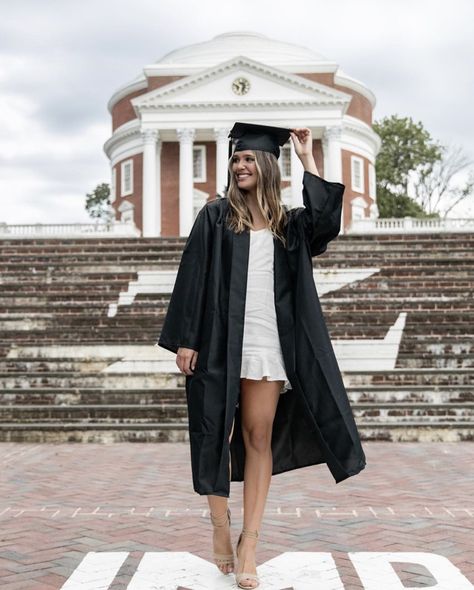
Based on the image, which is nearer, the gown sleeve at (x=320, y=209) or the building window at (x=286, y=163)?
the gown sleeve at (x=320, y=209)

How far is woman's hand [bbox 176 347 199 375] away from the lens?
390 centimetres

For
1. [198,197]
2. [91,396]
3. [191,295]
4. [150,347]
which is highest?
[198,197]

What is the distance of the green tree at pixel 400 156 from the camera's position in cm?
6003

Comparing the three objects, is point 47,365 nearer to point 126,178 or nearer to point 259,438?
point 259,438

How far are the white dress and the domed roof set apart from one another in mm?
46285

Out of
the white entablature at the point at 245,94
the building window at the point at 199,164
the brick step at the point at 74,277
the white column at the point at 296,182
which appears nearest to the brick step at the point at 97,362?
the brick step at the point at 74,277

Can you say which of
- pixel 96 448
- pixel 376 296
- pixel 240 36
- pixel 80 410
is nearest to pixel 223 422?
pixel 96 448

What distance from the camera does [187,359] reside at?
153 inches

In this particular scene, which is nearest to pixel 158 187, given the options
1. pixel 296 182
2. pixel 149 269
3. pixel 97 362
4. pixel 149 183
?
pixel 149 183

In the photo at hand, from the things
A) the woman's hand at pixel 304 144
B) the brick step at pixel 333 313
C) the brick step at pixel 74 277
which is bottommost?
the brick step at pixel 333 313

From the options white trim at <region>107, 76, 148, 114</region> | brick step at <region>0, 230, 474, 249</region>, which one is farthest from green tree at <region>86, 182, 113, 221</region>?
brick step at <region>0, 230, 474, 249</region>

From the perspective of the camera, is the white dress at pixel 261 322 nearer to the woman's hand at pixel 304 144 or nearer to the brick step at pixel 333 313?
the woman's hand at pixel 304 144

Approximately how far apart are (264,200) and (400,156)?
5882cm

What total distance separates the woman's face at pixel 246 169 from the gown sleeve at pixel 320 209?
26 cm
